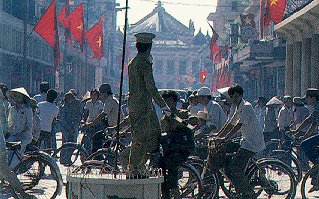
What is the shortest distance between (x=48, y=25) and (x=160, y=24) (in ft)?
444

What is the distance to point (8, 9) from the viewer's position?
45344mm

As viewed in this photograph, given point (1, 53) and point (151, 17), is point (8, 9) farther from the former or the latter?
point (151, 17)

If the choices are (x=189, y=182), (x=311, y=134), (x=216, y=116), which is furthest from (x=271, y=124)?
(x=189, y=182)

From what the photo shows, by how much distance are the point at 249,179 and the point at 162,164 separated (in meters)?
1.57

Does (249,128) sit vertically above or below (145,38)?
below

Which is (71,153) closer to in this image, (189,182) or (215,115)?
(215,115)

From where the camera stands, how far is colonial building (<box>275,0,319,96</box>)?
32.6 meters

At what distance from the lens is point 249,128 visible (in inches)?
458

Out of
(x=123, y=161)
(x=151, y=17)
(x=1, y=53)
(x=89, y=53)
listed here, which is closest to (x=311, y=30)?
(x=1, y=53)

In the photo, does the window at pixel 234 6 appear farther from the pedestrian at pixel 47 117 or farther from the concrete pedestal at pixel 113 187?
the concrete pedestal at pixel 113 187

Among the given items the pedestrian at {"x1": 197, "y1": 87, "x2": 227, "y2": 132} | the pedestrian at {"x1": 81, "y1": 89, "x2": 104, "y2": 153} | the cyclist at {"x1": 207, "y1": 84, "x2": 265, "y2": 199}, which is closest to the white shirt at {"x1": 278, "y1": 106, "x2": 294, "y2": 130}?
the pedestrian at {"x1": 81, "y1": 89, "x2": 104, "y2": 153}

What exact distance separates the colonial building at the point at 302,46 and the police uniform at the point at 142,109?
60.4ft

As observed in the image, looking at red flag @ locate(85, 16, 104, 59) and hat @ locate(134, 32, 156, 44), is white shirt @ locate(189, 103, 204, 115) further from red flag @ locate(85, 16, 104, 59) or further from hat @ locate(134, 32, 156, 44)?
red flag @ locate(85, 16, 104, 59)

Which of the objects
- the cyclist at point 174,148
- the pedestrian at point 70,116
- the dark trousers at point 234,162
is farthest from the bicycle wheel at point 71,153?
the cyclist at point 174,148
